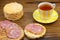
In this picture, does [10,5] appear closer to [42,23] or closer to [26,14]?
[26,14]

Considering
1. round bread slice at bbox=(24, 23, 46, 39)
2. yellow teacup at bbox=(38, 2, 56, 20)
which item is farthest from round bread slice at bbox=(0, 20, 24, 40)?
yellow teacup at bbox=(38, 2, 56, 20)

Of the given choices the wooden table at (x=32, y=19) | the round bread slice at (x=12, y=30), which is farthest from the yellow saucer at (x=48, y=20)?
the round bread slice at (x=12, y=30)

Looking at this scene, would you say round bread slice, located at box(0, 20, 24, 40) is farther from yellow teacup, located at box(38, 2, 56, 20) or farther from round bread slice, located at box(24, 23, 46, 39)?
yellow teacup, located at box(38, 2, 56, 20)

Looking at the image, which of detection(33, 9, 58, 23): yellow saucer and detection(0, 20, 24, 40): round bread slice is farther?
detection(33, 9, 58, 23): yellow saucer

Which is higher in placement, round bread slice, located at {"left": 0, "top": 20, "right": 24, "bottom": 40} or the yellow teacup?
→ the yellow teacup

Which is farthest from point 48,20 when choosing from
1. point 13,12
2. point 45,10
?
point 13,12

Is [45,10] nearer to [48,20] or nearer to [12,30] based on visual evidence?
[48,20]

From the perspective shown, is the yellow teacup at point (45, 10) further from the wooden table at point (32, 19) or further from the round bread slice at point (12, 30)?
the round bread slice at point (12, 30)

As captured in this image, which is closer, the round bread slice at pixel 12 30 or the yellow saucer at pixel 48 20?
the round bread slice at pixel 12 30

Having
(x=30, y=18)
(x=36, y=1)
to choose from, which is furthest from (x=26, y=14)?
(x=36, y=1)
